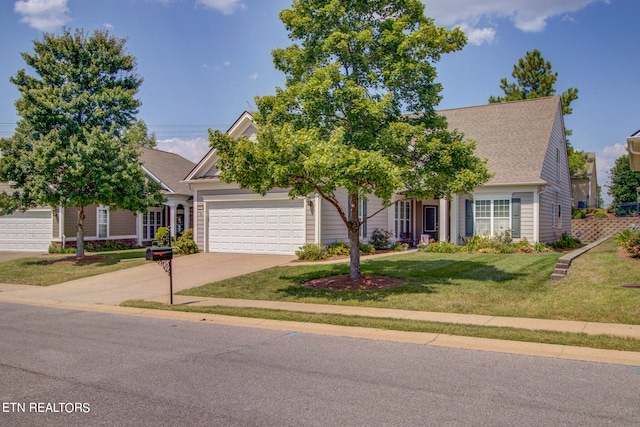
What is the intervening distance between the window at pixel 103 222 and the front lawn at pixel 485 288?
622 inches

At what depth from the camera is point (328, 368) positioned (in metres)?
6.81

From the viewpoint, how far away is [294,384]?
6.14m

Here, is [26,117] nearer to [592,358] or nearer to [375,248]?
[375,248]

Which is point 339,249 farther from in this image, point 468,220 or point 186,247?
point 186,247

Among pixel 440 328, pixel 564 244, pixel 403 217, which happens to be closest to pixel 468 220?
pixel 403 217

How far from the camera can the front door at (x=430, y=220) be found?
28453mm

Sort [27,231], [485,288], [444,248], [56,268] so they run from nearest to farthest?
[485,288] < [56,268] < [444,248] < [27,231]

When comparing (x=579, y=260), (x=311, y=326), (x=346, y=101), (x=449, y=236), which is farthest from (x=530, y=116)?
(x=311, y=326)

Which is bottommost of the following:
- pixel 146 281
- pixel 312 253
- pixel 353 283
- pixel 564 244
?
pixel 146 281

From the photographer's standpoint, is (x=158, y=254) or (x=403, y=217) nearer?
(x=158, y=254)

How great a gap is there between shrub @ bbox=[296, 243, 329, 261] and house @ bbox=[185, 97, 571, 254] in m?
0.77

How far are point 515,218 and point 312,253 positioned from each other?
9136 mm

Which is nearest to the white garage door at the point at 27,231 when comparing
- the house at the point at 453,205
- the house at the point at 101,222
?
the house at the point at 101,222

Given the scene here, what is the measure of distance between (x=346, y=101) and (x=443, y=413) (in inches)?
Result: 363
